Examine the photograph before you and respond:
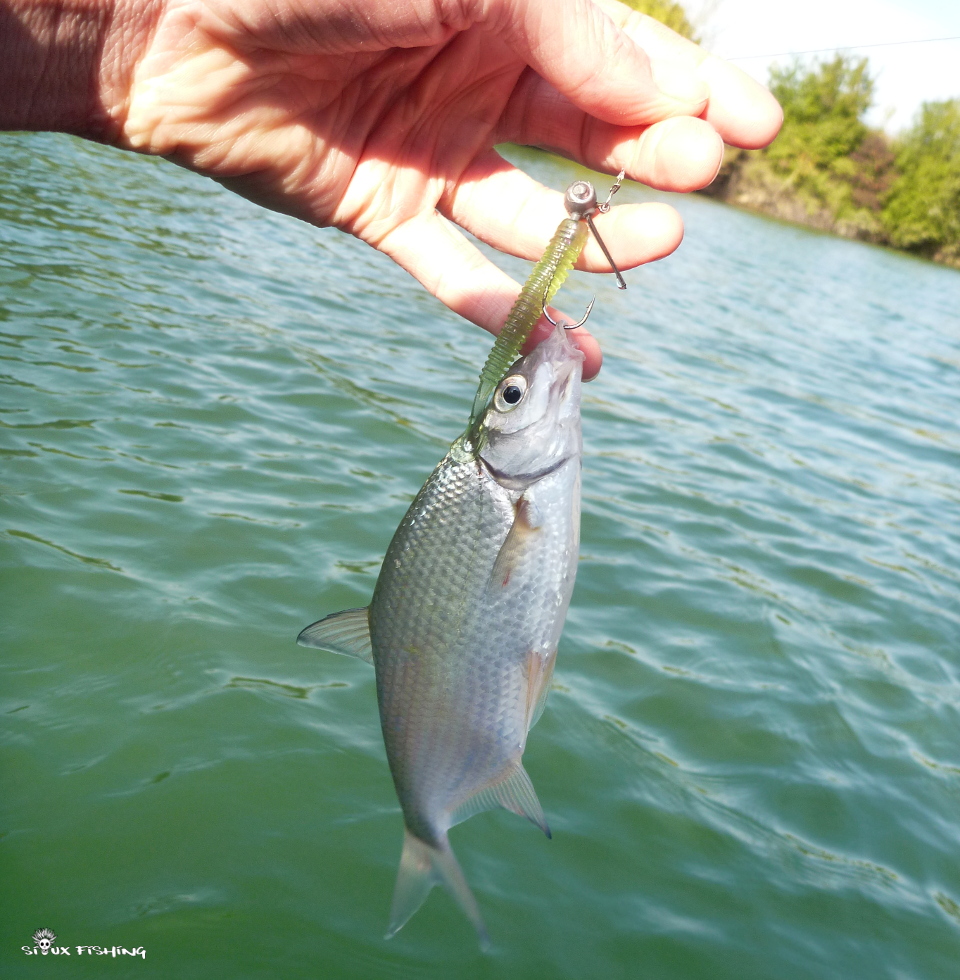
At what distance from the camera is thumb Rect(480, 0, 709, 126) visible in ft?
8.27

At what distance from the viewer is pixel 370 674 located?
461 cm

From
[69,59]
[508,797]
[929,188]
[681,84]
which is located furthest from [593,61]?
[929,188]

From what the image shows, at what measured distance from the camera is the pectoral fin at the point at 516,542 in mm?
2148

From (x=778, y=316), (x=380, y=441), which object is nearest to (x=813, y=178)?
(x=778, y=316)

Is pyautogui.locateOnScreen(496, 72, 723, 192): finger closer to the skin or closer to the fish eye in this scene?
the skin

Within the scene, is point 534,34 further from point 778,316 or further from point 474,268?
point 778,316

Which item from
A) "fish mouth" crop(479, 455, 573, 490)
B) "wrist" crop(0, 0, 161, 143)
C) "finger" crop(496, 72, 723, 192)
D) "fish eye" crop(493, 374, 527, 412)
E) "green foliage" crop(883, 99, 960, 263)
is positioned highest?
"green foliage" crop(883, 99, 960, 263)

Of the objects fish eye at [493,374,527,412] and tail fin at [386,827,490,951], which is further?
tail fin at [386,827,490,951]

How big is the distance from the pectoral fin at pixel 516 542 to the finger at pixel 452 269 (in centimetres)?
113

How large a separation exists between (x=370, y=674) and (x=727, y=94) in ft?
10.1

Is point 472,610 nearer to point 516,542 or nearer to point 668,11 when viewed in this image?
point 516,542

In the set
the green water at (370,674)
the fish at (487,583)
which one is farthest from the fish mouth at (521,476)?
the green water at (370,674)

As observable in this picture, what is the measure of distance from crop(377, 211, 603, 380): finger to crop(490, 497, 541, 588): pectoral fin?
1127 millimetres

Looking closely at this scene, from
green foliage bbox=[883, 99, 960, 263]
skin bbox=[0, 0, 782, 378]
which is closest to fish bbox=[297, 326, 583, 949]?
skin bbox=[0, 0, 782, 378]
